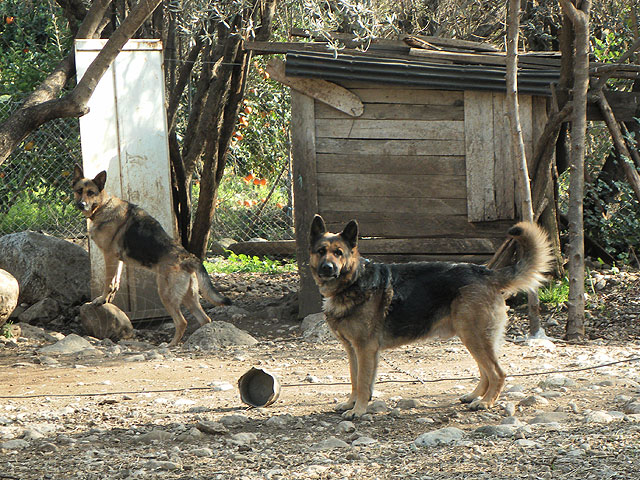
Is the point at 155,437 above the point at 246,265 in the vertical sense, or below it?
above

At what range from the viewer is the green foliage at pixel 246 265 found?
13.2 m

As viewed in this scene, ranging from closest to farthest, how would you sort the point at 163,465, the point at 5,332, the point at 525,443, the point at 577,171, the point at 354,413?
the point at 163,465 < the point at 525,443 < the point at 354,413 < the point at 577,171 < the point at 5,332

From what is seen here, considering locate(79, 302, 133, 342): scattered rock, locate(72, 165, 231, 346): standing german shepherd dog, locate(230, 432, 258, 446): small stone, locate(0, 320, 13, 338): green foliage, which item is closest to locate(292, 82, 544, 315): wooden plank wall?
locate(72, 165, 231, 346): standing german shepherd dog

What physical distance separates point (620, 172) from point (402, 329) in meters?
7.36

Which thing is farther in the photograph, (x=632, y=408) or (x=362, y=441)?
(x=632, y=408)

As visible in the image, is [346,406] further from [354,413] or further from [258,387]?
[258,387]

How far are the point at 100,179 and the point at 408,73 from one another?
414cm

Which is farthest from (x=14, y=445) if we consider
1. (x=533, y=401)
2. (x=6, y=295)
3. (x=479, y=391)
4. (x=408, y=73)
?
(x=408, y=73)

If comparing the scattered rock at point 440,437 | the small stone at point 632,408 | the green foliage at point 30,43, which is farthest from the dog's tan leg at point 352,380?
the green foliage at point 30,43

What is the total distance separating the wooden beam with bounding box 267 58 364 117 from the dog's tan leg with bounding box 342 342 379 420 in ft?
15.8

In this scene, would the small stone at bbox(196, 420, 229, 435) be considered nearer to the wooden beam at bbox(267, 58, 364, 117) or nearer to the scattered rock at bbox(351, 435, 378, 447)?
the scattered rock at bbox(351, 435, 378, 447)

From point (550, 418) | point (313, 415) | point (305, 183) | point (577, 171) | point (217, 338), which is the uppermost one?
point (577, 171)

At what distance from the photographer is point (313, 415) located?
544 centimetres

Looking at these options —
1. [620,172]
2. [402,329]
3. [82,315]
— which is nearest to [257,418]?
[402,329]
